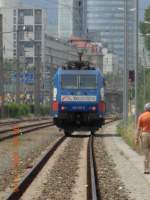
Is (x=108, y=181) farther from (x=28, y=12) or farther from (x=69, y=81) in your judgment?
(x=28, y=12)

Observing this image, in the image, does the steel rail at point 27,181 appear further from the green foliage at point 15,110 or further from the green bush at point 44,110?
the green bush at point 44,110

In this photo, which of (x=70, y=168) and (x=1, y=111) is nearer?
(x=70, y=168)

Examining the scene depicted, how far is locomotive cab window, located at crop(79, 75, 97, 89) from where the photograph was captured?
40656mm

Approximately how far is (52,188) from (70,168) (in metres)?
5.36

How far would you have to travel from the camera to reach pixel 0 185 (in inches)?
651

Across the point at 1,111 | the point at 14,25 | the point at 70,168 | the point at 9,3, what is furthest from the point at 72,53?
the point at 70,168

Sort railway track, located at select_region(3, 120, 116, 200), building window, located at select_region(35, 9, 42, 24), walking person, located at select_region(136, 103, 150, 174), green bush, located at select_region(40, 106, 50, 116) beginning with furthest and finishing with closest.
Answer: building window, located at select_region(35, 9, 42, 24) → green bush, located at select_region(40, 106, 50, 116) → walking person, located at select_region(136, 103, 150, 174) → railway track, located at select_region(3, 120, 116, 200)

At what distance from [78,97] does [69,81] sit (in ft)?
3.65

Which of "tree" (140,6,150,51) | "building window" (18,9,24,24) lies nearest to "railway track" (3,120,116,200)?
"tree" (140,6,150,51)

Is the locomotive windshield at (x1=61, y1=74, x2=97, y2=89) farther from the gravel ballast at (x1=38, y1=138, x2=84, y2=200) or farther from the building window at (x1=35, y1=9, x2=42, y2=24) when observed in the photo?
the building window at (x1=35, y1=9, x2=42, y2=24)

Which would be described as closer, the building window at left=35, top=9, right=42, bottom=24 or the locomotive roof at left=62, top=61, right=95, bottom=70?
the locomotive roof at left=62, top=61, right=95, bottom=70

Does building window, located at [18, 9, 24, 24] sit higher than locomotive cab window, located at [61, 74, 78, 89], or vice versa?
building window, located at [18, 9, 24, 24]

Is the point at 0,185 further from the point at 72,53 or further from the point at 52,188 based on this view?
the point at 72,53

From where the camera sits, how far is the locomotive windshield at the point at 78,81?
133 ft
